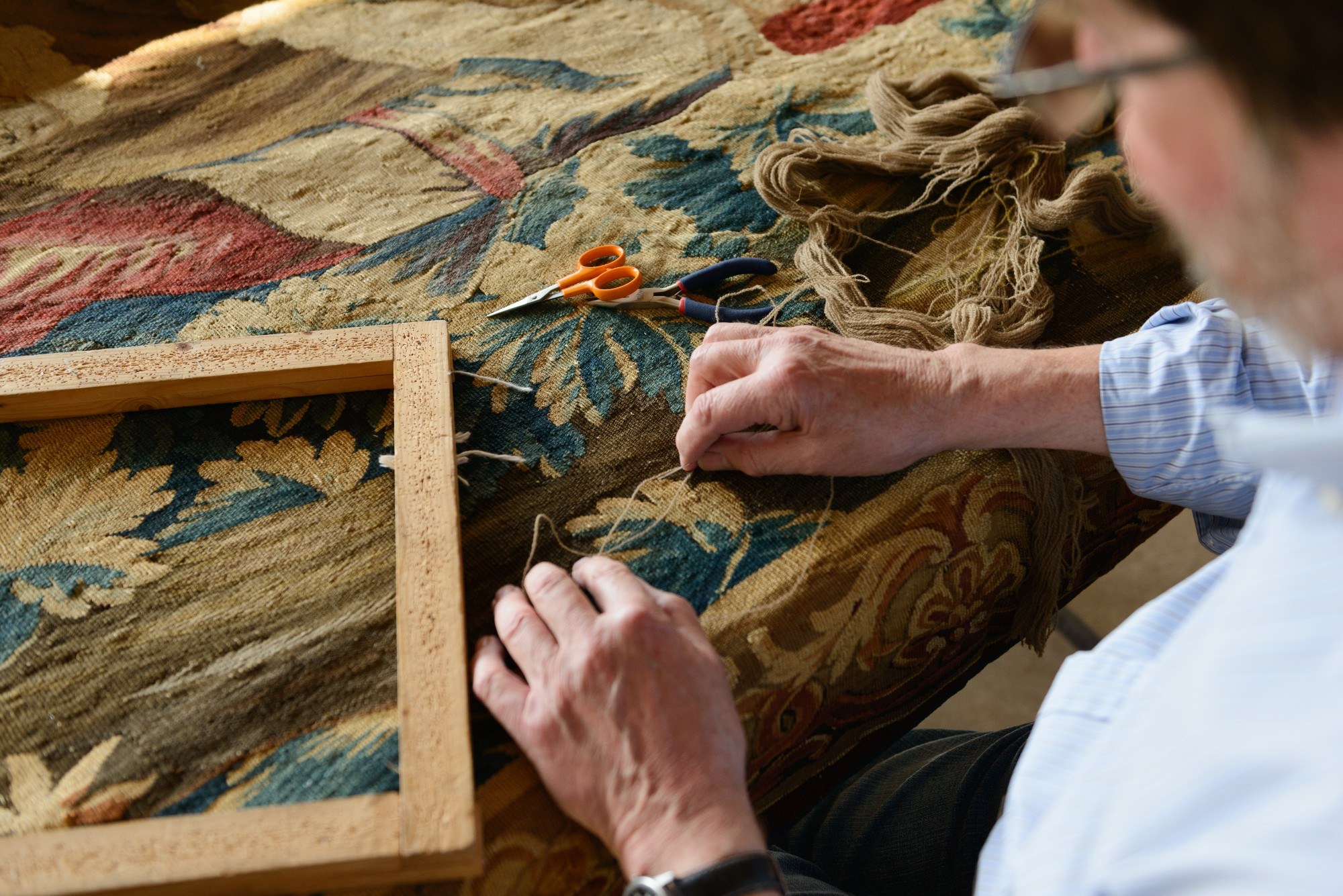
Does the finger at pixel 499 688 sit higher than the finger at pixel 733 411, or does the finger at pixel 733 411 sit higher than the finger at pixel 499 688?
the finger at pixel 733 411

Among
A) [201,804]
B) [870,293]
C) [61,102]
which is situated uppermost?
[61,102]

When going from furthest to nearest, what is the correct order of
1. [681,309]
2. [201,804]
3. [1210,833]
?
[681,309] → [201,804] → [1210,833]

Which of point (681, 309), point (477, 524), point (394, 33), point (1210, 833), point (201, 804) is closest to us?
point (1210, 833)

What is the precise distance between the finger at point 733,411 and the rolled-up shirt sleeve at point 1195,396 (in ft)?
0.90

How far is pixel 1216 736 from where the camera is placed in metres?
0.48

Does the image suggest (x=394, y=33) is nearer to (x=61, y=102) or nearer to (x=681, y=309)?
(x=61, y=102)

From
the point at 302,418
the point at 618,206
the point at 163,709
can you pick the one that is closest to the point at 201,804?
the point at 163,709

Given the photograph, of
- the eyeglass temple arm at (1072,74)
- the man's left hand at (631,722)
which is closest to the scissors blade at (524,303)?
the man's left hand at (631,722)

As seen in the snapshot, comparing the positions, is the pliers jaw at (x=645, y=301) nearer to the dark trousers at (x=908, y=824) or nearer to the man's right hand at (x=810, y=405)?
the man's right hand at (x=810, y=405)

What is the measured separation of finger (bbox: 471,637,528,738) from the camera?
2.06 feet

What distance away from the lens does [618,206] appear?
3.37 ft

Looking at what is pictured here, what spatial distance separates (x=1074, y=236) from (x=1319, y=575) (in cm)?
60

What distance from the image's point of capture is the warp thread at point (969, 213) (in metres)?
0.85

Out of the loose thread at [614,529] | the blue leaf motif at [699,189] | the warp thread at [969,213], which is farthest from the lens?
the blue leaf motif at [699,189]
